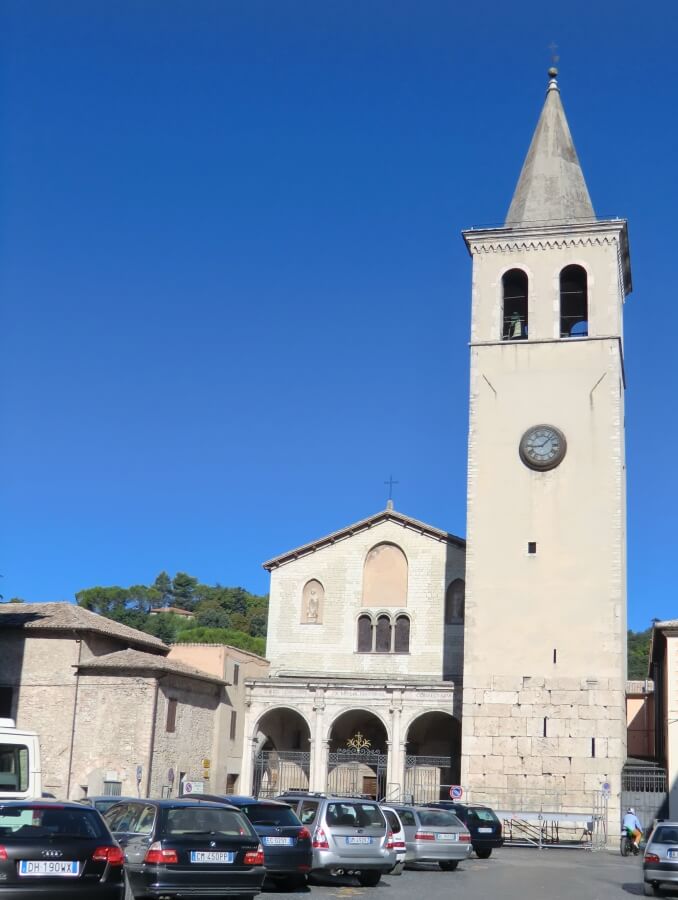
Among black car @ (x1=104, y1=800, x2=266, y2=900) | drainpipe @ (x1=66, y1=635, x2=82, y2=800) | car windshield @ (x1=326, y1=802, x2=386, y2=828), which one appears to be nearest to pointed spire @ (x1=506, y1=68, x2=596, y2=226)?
drainpipe @ (x1=66, y1=635, x2=82, y2=800)

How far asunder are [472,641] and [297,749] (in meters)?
11.0

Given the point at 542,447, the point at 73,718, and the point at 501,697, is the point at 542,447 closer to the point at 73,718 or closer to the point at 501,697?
the point at 501,697

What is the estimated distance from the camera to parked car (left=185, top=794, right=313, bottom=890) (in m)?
14.6

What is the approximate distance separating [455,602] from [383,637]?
3.00 metres

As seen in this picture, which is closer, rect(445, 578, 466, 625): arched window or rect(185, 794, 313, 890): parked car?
rect(185, 794, 313, 890): parked car

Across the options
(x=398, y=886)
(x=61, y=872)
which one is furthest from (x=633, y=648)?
(x=61, y=872)

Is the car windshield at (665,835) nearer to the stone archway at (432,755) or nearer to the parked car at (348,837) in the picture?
the parked car at (348,837)

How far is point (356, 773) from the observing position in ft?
133

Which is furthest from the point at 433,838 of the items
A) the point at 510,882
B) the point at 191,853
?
the point at 191,853

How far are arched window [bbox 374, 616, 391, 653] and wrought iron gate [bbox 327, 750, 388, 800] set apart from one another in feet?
12.1

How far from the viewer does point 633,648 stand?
101m

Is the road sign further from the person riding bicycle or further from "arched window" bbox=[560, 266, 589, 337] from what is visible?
"arched window" bbox=[560, 266, 589, 337]

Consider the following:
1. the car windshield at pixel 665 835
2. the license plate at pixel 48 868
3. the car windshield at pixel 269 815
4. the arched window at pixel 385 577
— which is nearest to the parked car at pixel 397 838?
the car windshield at pixel 269 815

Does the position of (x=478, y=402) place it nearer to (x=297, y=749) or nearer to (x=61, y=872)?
(x=297, y=749)
